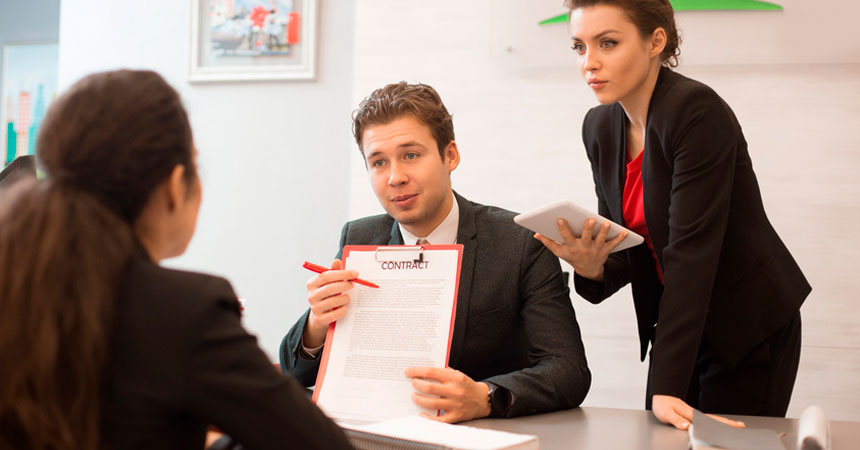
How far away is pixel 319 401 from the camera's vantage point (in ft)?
4.62

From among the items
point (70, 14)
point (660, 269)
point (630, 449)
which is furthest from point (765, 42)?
point (70, 14)

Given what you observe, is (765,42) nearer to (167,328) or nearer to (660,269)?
(660,269)

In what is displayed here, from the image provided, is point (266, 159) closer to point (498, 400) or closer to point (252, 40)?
point (252, 40)

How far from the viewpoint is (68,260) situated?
743 millimetres

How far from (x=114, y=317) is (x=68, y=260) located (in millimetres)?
68

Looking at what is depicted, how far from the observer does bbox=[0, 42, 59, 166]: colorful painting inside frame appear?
423 centimetres

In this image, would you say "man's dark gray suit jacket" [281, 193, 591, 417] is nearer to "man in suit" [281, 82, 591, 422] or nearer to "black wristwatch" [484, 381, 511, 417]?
"man in suit" [281, 82, 591, 422]

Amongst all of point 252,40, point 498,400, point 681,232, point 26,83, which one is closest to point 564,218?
point 681,232

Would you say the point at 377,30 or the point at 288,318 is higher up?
the point at 377,30

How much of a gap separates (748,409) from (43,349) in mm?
1511

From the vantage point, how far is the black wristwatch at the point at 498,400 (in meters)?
1.42

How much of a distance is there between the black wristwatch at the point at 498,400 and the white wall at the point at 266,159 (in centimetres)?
181

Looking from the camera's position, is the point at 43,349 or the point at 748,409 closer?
→ the point at 43,349

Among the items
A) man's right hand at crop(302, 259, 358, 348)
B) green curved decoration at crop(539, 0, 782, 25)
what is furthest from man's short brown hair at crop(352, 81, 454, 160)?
green curved decoration at crop(539, 0, 782, 25)
